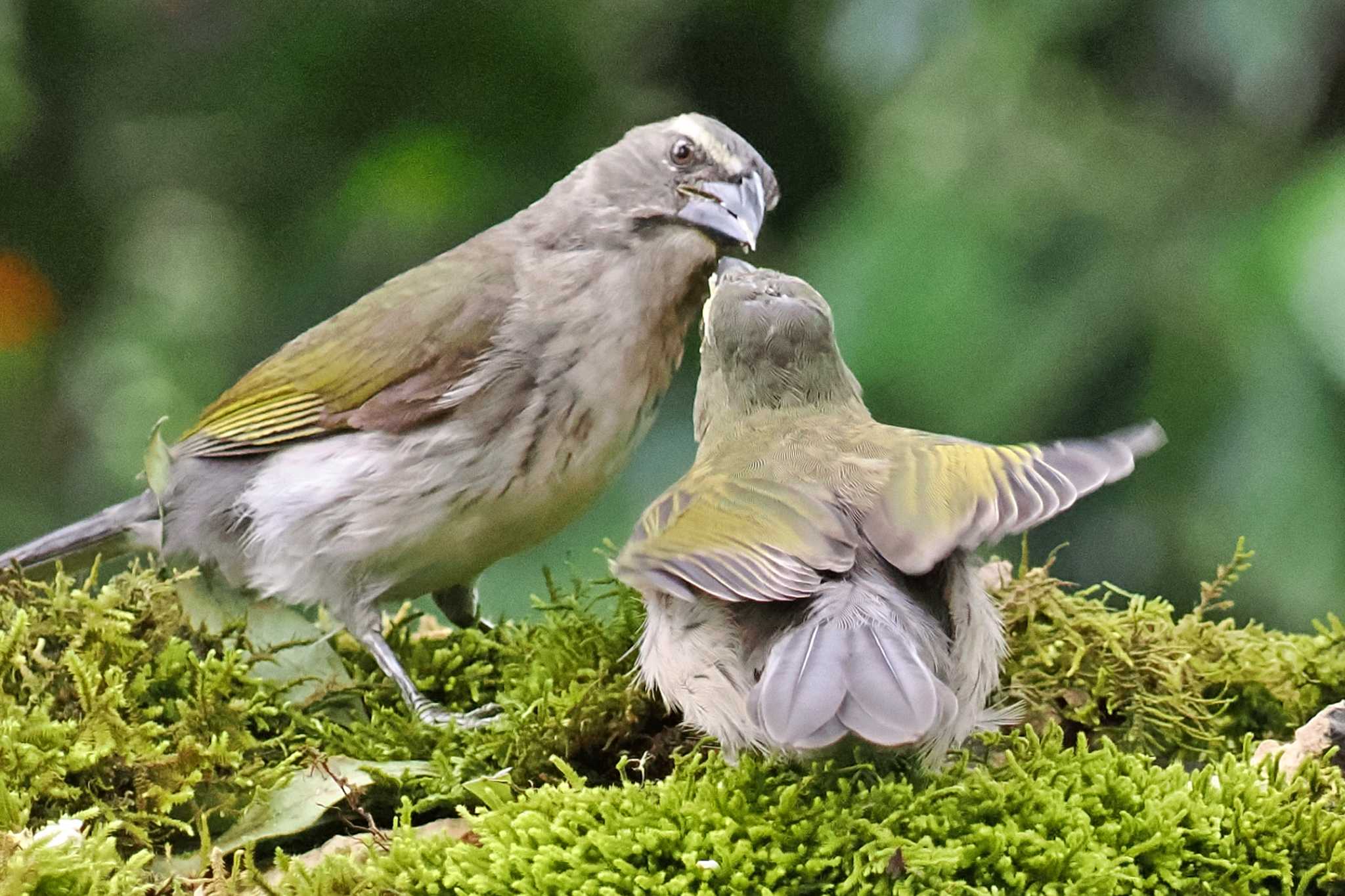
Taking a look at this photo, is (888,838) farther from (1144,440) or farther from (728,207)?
(728,207)

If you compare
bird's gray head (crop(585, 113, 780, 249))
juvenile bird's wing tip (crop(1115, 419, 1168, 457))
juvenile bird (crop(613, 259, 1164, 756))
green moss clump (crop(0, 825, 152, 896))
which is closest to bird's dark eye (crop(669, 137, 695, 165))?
bird's gray head (crop(585, 113, 780, 249))

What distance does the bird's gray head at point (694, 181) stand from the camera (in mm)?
3479

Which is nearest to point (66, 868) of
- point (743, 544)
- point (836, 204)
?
point (743, 544)

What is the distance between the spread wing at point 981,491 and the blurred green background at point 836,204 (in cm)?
154

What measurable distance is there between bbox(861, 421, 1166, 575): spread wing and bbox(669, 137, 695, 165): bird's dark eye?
117cm

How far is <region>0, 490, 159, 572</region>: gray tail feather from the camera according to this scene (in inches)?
144

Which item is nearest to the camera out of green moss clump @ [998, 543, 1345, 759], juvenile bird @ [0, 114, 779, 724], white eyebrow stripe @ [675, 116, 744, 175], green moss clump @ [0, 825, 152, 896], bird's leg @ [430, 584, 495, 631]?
green moss clump @ [0, 825, 152, 896]

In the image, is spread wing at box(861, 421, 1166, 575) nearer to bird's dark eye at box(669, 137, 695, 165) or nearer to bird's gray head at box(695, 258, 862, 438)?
bird's gray head at box(695, 258, 862, 438)

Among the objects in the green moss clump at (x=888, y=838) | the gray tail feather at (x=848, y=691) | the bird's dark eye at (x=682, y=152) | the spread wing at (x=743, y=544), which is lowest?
the green moss clump at (x=888, y=838)

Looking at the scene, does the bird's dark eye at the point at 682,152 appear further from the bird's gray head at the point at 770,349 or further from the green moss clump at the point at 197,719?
the green moss clump at the point at 197,719

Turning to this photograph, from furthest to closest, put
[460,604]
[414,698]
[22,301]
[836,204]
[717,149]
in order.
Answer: [22,301] < [836,204] < [460,604] < [717,149] < [414,698]

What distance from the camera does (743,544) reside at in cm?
238

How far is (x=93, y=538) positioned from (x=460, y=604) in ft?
2.76

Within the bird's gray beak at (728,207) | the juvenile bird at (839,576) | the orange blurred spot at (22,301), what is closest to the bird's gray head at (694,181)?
the bird's gray beak at (728,207)
